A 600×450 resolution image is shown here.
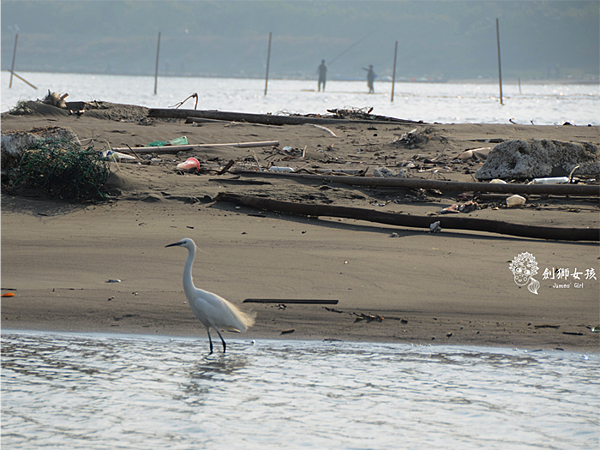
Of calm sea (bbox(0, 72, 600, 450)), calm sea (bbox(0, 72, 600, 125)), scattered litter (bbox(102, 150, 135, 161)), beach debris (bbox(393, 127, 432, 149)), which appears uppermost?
calm sea (bbox(0, 72, 600, 125))

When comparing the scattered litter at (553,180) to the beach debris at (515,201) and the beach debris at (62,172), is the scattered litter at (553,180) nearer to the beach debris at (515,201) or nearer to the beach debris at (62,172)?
the beach debris at (515,201)

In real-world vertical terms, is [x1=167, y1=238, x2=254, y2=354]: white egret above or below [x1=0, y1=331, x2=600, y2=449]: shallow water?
above

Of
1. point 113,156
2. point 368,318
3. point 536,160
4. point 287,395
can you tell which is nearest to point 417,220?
point 368,318

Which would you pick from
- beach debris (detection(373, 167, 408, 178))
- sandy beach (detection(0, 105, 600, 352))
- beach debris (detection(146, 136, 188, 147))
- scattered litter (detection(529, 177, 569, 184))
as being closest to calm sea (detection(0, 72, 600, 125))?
beach debris (detection(146, 136, 188, 147))

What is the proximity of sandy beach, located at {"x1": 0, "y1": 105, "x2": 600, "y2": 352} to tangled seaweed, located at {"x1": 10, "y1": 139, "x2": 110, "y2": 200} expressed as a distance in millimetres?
218

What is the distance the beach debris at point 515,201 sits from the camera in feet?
28.1

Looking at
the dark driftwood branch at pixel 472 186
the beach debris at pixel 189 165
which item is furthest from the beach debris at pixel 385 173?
the beach debris at pixel 189 165

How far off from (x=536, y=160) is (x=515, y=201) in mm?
2089

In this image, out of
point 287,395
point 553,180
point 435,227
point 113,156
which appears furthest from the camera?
point 553,180

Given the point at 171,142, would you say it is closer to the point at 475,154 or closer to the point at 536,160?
the point at 475,154

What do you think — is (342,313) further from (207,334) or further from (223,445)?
(223,445)

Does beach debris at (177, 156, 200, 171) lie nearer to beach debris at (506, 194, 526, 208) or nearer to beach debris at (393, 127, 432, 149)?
beach debris at (506, 194, 526, 208)

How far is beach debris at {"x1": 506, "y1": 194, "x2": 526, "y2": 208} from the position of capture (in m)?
8.57

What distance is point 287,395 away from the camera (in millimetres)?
4461
